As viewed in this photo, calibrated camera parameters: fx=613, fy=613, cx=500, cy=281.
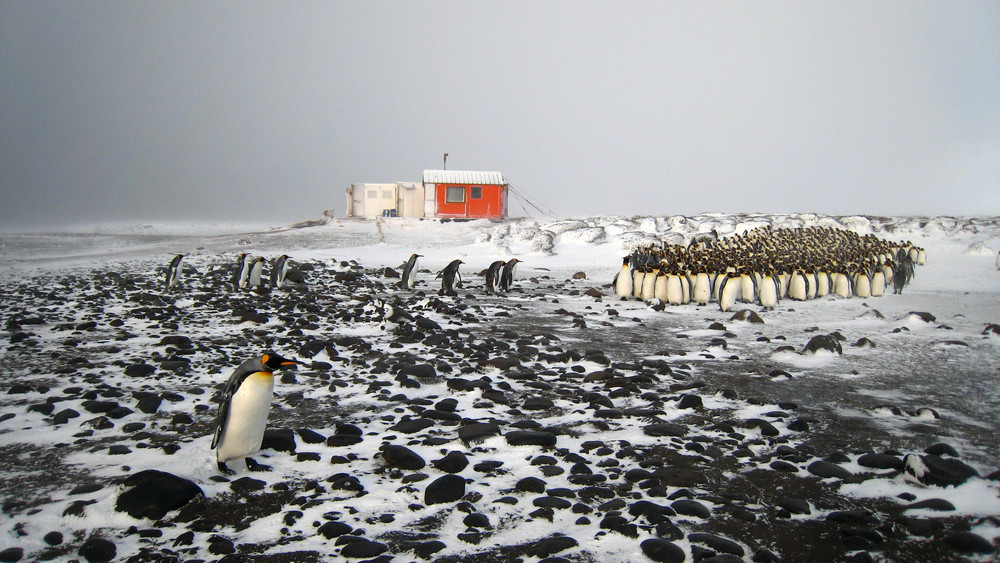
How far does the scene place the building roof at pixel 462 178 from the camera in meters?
26.6

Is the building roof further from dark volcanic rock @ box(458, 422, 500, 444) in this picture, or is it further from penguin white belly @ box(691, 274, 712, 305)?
dark volcanic rock @ box(458, 422, 500, 444)

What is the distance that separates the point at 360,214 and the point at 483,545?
27666 millimetres

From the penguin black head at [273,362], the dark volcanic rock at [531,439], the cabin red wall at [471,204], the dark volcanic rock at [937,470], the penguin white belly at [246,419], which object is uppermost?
the cabin red wall at [471,204]

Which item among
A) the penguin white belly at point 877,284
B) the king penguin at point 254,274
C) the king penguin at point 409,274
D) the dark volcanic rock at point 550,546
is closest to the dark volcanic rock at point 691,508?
the dark volcanic rock at point 550,546

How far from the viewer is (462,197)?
2675 cm

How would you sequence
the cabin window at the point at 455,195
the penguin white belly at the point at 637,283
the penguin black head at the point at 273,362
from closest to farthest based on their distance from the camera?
the penguin black head at the point at 273,362
the penguin white belly at the point at 637,283
the cabin window at the point at 455,195

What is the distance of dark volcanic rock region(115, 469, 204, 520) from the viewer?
113 inches

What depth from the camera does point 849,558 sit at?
259 cm

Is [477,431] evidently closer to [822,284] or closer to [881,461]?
[881,461]

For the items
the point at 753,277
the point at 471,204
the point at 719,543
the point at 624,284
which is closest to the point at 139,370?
the point at 719,543

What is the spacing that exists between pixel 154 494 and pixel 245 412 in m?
0.64

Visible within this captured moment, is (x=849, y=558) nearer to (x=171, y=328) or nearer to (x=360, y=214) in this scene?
(x=171, y=328)

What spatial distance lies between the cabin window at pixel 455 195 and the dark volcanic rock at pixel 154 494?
78.7 feet

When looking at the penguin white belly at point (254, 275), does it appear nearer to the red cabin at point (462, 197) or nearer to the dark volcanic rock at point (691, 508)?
the dark volcanic rock at point (691, 508)
